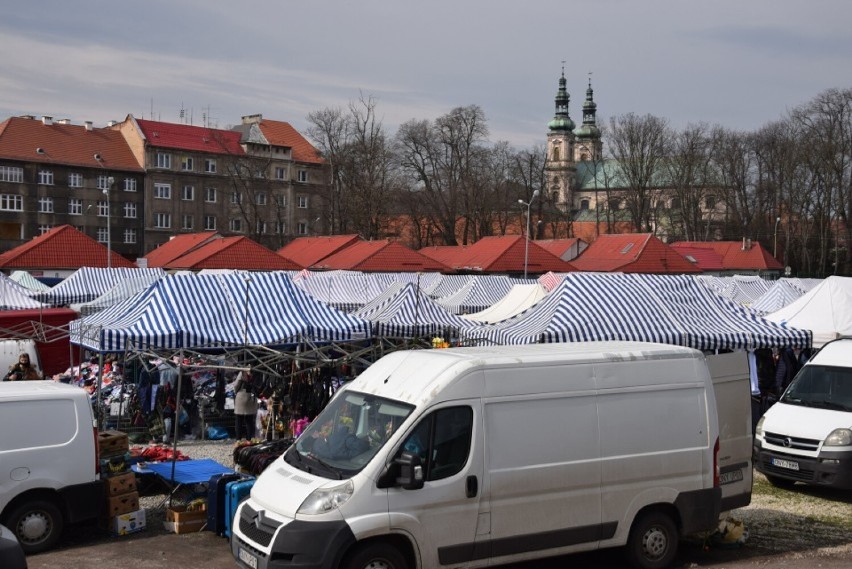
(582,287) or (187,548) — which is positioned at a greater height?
(582,287)

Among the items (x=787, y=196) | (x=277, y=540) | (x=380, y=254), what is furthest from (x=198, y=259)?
(x=787, y=196)

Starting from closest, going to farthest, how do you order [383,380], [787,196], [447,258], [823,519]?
[383,380] < [823,519] < [447,258] < [787,196]

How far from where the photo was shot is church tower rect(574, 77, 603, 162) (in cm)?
12850

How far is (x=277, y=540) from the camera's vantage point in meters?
7.27

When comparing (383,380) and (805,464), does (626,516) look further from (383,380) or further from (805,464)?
(805,464)

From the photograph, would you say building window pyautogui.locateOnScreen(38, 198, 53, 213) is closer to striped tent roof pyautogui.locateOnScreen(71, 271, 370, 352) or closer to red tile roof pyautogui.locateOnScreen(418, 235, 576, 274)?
red tile roof pyautogui.locateOnScreen(418, 235, 576, 274)

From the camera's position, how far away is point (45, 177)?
72.1 m

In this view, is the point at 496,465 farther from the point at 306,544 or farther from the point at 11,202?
the point at 11,202

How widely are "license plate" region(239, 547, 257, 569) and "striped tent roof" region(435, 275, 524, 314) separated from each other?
24.5 meters

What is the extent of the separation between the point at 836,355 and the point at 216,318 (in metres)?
10.7

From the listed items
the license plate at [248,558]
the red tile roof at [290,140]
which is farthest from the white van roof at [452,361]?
the red tile roof at [290,140]

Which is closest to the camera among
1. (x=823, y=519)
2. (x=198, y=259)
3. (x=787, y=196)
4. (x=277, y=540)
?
(x=277, y=540)

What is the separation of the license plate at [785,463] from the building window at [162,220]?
71.4 metres

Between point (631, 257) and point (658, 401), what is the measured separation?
4864 cm
